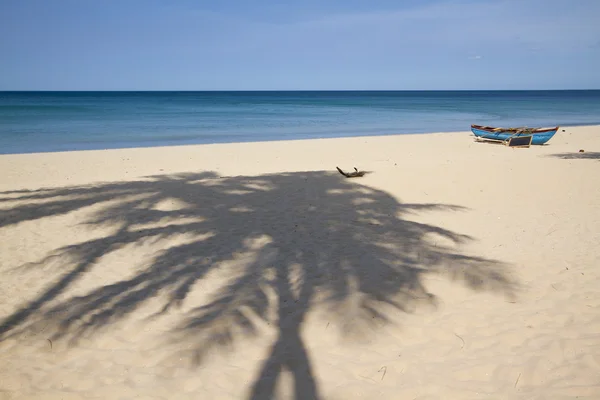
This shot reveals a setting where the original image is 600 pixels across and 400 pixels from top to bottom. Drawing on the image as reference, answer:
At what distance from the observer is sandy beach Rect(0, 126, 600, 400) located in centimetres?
380

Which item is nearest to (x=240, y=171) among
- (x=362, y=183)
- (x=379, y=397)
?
(x=362, y=183)

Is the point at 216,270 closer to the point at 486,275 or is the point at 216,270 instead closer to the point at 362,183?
the point at 486,275

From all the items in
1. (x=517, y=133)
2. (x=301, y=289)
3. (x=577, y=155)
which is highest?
(x=517, y=133)

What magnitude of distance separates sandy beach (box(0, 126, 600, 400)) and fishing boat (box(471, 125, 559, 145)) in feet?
31.5

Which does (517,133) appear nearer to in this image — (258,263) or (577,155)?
(577,155)

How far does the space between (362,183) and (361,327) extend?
6.64 metres

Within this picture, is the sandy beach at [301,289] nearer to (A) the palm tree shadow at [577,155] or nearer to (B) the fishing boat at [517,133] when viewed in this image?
(A) the palm tree shadow at [577,155]

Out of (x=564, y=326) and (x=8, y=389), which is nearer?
(x=8, y=389)

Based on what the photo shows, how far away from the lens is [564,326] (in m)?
4.50

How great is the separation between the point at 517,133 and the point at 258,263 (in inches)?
699

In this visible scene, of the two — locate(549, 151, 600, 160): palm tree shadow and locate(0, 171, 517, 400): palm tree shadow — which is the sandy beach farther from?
locate(549, 151, 600, 160): palm tree shadow

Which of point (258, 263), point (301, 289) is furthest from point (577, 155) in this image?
point (301, 289)

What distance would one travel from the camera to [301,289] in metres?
5.44

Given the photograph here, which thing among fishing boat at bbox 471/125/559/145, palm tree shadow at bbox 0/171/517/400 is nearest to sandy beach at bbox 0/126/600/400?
palm tree shadow at bbox 0/171/517/400
